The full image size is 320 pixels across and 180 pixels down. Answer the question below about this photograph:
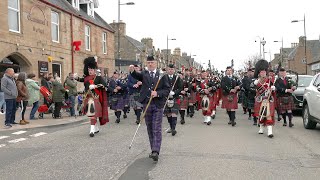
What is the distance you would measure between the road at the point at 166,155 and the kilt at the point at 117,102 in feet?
8.53

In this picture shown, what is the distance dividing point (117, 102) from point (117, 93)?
41 centimetres

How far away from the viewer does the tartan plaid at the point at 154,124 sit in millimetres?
6820

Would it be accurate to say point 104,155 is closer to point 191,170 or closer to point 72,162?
point 72,162

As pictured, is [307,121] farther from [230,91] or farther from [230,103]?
[230,91]

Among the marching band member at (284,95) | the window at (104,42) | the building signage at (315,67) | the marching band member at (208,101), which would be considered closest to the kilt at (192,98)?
the marching band member at (208,101)

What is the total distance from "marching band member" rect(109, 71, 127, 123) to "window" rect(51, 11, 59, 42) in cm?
968

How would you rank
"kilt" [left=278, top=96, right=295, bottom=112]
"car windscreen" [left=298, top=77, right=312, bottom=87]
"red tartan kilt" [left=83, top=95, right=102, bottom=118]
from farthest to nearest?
"car windscreen" [left=298, top=77, right=312, bottom=87]
"kilt" [left=278, top=96, right=295, bottom=112]
"red tartan kilt" [left=83, top=95, right=102, bottom=118]

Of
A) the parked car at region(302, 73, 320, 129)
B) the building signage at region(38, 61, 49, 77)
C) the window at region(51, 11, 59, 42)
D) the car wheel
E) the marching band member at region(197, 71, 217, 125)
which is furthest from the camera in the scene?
the window at region(51, 11, 59, 42)

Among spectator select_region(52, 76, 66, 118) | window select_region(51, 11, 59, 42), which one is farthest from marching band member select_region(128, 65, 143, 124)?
window select_region(51, 11, 59, 42)

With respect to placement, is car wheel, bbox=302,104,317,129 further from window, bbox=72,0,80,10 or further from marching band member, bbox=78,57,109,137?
window, bbox=72,0,80,10

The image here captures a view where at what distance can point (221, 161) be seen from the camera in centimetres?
672

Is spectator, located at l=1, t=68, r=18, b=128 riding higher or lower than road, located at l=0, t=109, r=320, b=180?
higher

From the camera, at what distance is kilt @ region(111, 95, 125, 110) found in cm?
1359

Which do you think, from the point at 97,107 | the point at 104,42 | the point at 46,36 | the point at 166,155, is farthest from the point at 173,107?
the point at 104,42
